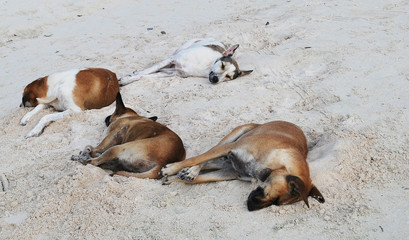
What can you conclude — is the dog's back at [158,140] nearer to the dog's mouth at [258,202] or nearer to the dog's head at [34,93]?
the dog's mouth at [258,202]

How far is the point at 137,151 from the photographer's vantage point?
4.40 metres

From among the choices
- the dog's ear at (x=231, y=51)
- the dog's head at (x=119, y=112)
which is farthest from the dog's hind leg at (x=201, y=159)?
the dog's ear at (x=231, y=51)

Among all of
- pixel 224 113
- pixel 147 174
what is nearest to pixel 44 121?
pixel 147 174

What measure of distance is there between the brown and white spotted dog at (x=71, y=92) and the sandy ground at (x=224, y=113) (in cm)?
21

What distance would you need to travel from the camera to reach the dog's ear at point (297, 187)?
129 inches

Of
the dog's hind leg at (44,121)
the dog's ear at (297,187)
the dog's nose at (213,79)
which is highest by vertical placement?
the dog's ear at (297,187)

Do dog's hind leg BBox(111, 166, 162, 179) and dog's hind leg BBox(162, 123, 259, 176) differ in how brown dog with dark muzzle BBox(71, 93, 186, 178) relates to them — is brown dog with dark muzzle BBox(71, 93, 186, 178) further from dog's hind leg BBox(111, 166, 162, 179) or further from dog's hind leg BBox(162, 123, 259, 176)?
dog's hind leg BBox(162, 123, 259, 176)

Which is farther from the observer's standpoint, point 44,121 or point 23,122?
point 23,122

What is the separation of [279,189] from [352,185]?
2.17 ft

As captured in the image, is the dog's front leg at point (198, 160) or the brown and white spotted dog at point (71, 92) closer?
the dog's front leg at point (198, 160)

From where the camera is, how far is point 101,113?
6043mm

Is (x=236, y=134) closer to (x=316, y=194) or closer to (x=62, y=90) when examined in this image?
(x=316, y=194)

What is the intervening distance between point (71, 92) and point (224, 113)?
2.23 meters

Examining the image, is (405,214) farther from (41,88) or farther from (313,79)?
(41,88)
